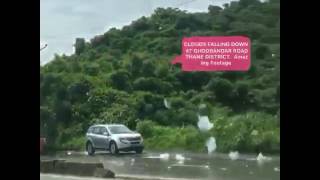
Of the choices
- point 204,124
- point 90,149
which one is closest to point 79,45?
point 90,149

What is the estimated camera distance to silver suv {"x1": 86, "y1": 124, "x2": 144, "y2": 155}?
749 centimetres

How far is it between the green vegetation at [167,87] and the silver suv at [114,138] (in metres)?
0.08

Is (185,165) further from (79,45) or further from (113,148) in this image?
(79,45)

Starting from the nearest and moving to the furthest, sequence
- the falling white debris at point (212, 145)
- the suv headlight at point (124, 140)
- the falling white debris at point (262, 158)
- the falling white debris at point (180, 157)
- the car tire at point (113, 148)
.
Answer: the falling white debris at point (262, 158) < the falling white debris at point (212, 145) < the falling white debris at point (180, 157) < the suv headlight at point (124, 140) < the car tire at point (113, 148)

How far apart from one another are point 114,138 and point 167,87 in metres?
0.81

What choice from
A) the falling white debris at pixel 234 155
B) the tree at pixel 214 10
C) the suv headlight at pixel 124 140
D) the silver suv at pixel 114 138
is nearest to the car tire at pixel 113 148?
the silver suv at pixel 114 138

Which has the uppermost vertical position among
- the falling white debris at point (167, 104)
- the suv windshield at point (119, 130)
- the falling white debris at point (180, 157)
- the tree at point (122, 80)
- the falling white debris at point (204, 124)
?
the tree at point (122, 80)

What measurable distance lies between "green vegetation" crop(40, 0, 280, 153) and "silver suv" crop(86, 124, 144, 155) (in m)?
0.08

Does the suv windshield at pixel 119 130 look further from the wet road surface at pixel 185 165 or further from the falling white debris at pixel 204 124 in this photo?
the falling white debris at pixel 204 124

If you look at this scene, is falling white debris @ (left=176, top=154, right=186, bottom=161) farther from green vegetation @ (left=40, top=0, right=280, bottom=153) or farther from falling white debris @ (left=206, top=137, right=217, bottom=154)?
falling white debris @ (left=206, top=137, right=217, bottom=154)

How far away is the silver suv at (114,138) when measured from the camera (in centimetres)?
749

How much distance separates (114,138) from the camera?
754 centimetres
